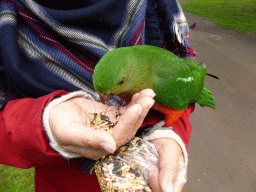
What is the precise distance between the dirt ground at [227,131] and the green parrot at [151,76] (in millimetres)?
1583

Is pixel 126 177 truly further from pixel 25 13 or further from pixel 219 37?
pixel 219 37

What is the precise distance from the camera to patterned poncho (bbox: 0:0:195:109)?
3.16 ft

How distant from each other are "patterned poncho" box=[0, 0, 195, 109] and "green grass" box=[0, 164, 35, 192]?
5.90ft

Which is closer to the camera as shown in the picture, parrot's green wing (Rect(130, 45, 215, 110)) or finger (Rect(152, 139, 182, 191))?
finger (Rect(152, 139, 182, 191))

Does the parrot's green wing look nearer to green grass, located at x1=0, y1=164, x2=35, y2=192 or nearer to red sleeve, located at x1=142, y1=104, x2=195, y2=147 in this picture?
red sleeve, located at x1=142, y1=104, x2=195, y2=147

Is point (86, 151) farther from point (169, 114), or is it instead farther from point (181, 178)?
point (169, 114)

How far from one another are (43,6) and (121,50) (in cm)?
46

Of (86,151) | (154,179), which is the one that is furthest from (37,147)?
(154,179)

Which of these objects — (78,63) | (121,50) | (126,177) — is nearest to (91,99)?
(78,63)

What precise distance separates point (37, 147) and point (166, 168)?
1.72 ft

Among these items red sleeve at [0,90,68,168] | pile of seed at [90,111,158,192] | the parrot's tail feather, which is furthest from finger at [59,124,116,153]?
the parrot's tail feather

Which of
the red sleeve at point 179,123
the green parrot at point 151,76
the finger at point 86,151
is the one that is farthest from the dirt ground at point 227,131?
the finger at point 86,151

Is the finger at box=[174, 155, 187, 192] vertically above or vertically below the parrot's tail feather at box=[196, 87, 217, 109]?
above

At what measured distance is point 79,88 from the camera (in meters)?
1.11
